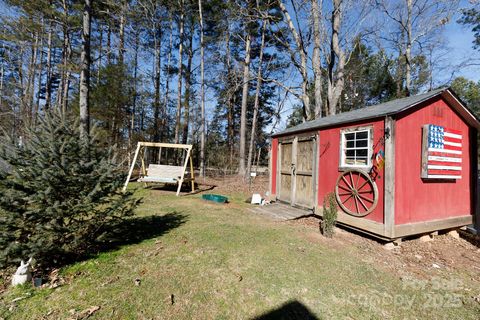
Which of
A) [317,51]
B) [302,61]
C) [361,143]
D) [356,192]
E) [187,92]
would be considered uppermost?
[317,51]

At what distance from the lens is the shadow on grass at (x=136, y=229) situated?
11.4 ft

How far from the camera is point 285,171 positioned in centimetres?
692

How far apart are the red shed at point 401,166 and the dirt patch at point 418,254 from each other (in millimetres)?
289

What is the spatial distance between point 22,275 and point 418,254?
5.83m

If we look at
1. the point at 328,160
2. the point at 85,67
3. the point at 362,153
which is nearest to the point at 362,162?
the point at 362,153

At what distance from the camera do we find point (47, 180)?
8.50 ft

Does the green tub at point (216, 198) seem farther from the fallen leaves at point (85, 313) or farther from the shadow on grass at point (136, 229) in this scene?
the fallen leaves at point (85, 313)

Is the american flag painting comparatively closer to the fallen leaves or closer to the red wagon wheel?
the red wagon wheel

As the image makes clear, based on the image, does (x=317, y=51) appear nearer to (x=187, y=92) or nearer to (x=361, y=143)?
(x=187, y=92)

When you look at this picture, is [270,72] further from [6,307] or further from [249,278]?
[6,307]

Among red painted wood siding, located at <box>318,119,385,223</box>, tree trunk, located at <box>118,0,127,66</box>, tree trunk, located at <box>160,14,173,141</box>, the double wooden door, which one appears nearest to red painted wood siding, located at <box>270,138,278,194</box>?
the double wooden door

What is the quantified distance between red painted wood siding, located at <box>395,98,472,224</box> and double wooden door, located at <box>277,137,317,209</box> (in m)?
1.91

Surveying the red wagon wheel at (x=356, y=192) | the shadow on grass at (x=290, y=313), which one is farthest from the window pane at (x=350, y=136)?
the shadow on grass at (x=290, y=313)

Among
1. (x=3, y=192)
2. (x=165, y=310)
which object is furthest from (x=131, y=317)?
(x=3, y=192)
